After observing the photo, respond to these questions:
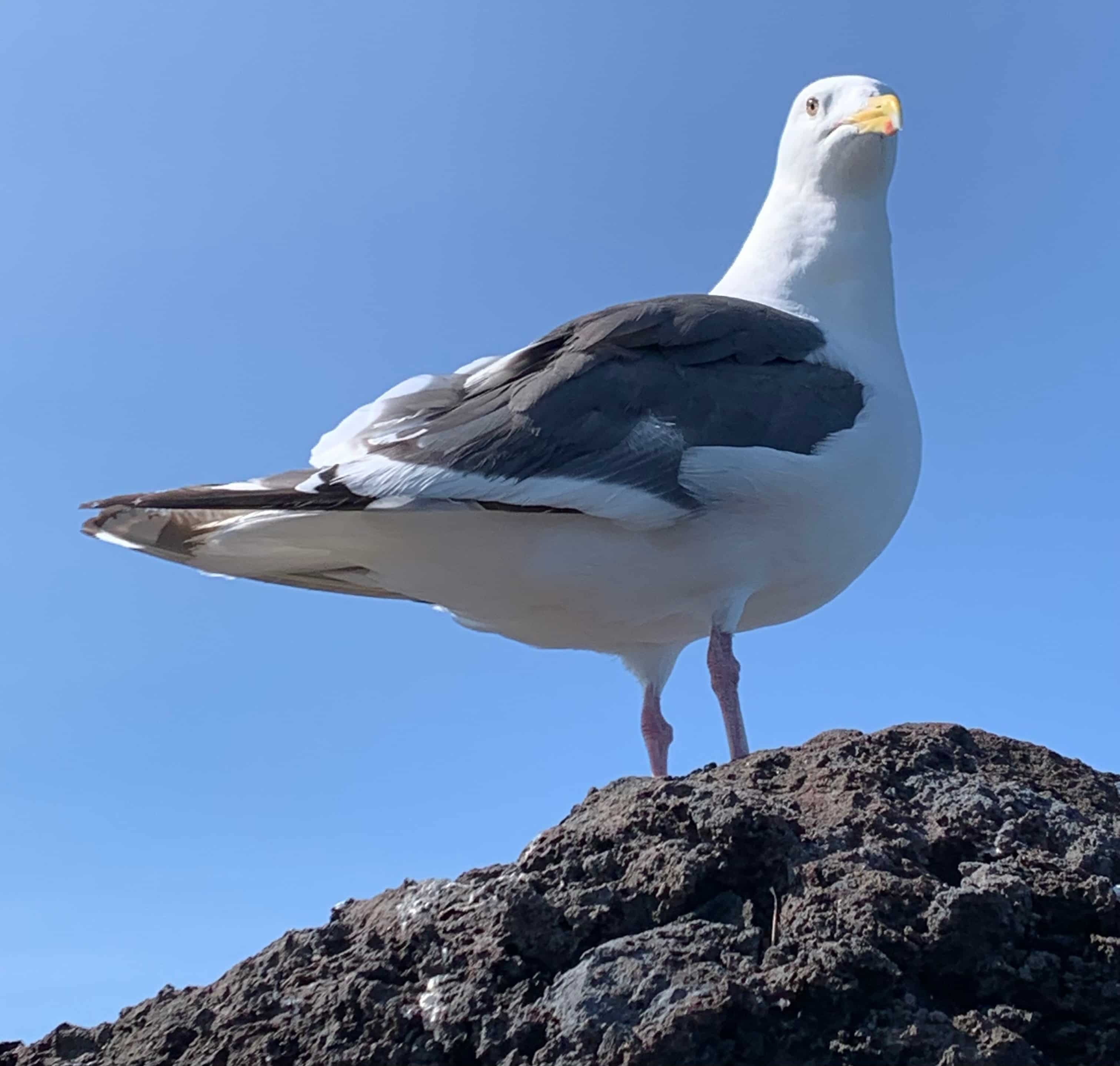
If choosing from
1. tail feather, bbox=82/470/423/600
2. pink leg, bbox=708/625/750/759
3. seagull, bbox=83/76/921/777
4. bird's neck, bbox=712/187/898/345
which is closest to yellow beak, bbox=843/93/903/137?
bird's neck, bbox=712/187/898/345

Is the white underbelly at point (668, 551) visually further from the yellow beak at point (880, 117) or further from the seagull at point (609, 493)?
the yellow beak at point (880, 117)

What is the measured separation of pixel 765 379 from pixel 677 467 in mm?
693

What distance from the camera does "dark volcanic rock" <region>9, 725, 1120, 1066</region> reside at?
2.80m

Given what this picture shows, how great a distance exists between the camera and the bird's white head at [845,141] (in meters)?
6.61

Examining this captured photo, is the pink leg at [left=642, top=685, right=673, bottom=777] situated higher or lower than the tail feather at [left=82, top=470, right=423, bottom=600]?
lower

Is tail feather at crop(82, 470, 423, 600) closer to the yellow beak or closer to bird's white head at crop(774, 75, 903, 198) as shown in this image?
bird's white head at crop(774, 75, 903, 198)

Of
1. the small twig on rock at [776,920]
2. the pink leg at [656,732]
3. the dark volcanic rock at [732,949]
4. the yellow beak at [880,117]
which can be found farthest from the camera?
the yellow beak at [880,117]

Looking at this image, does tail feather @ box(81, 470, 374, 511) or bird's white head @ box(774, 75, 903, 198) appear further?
bird's white head @ box(774, 75, 903, 198)

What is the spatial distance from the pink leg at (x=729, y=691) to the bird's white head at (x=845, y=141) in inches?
117

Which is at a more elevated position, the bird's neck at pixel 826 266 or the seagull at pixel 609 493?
the bird's neck at pixel 826 266

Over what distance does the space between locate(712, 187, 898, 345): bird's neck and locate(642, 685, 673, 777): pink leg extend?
2.13 metres

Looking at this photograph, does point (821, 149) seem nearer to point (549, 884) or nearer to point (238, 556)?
point (238, 556)

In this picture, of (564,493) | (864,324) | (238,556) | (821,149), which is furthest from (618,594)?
(821,149)

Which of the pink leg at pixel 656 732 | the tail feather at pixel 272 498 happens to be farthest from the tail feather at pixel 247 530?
the pink leg at pixel 656 732
